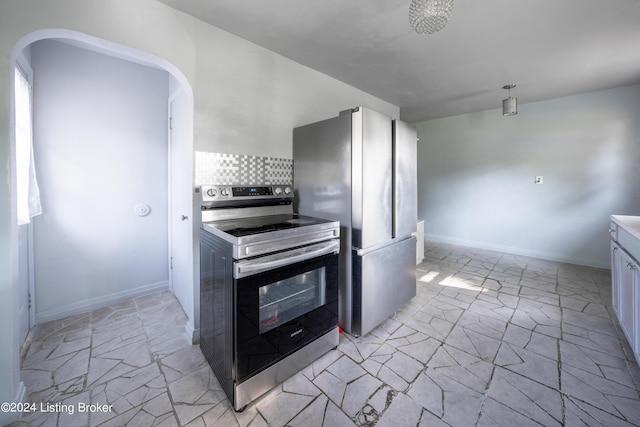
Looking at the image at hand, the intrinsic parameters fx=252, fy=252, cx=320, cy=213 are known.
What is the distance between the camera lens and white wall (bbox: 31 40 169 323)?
7.61 feet

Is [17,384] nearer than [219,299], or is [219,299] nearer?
[17,384]

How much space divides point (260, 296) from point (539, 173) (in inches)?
201

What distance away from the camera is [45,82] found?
2275 millimetres

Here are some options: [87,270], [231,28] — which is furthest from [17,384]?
[231,28]

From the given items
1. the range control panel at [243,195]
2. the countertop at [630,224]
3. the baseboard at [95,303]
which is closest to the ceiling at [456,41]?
the range control panel at [243,195]

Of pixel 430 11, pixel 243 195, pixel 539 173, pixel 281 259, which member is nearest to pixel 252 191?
pixel 243 195

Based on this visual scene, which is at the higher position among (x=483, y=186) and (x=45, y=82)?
(x=45, y=82)

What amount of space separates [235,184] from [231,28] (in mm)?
1303

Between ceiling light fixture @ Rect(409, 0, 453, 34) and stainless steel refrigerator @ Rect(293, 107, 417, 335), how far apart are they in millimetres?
718

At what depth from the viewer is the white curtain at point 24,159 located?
184cm

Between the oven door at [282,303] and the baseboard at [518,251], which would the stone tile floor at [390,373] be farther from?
the baseboard at [518,251]

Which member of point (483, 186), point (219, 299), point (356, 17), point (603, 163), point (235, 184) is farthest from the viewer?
point (483, 186)

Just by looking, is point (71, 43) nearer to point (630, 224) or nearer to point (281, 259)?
point (281, 259)

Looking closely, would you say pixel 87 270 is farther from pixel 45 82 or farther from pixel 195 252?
pixel 45 82
